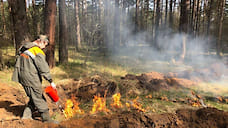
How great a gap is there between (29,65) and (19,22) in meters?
4.91

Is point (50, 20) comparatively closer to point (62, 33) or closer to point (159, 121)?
point (62, 33)

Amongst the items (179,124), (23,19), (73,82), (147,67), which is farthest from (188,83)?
(23,19)

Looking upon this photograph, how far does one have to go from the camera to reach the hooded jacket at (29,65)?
3.05 m

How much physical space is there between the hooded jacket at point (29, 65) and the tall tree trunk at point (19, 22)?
4.45 meters

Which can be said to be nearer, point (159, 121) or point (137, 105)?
point (159, 121)

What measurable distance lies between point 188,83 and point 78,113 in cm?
578

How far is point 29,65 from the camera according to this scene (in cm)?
307

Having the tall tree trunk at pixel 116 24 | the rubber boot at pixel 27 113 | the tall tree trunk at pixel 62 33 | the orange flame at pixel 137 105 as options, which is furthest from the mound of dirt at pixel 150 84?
the tall tree trunk at pixel 116 24

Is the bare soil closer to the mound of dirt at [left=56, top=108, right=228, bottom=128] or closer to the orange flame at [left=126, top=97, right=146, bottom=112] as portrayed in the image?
the mound of dirt at [left=56, top=108, right=228, bottom=128]

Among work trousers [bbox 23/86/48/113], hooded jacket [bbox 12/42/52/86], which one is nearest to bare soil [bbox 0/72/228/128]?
work trousers [bbox 23/86/48/113]

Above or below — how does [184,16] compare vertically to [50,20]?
above

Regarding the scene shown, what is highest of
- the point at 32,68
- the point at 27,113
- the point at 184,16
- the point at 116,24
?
the point at 184,16

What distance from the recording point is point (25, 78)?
3.07 metres

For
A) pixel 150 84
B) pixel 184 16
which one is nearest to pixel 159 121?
pixel 150 84
